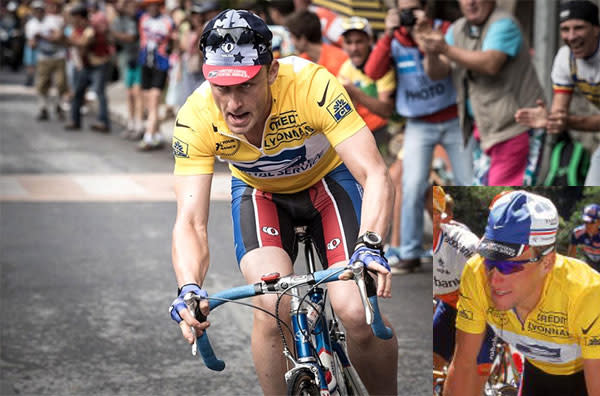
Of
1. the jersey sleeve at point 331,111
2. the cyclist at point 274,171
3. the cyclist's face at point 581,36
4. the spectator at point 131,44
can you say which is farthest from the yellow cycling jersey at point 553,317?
the spectator at point 131,44

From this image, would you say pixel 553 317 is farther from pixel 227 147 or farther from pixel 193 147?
pixel 193 147

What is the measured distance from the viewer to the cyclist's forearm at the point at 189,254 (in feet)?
12.8

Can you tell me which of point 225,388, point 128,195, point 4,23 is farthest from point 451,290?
point 4,23

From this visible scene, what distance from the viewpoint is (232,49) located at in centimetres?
389

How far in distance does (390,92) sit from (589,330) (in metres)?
4.40

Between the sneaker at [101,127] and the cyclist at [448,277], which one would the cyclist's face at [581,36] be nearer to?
the cyclist at [448,277]

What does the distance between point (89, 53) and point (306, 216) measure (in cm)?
1436

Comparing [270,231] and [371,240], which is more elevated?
[371,240]

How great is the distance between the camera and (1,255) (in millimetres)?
9297

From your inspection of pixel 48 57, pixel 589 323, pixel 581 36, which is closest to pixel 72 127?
pixel 48 57

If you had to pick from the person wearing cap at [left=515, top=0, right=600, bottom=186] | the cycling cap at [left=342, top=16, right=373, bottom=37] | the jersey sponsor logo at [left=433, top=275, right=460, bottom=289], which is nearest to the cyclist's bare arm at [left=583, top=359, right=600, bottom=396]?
the jersey sponsor logo at [left=433, top=275, right=460, bottom=289]

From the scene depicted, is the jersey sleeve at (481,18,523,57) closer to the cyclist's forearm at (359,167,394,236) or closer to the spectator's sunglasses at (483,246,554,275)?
the spectator's sunglasses at (483,246,554,275)

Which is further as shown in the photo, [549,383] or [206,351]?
[549,383]

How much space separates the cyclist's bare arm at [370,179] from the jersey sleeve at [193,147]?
54 cm
